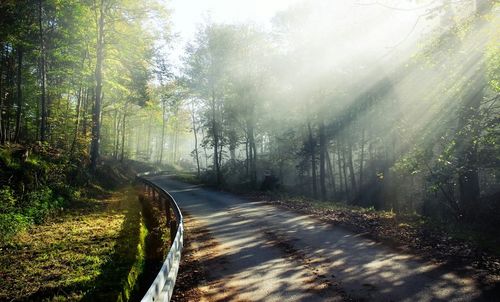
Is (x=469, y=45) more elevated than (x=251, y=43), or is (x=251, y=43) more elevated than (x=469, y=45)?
(x=251, y=43)

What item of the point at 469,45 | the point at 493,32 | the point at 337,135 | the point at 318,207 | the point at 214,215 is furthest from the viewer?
the point at 337,135

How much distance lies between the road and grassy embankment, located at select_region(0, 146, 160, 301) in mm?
2127

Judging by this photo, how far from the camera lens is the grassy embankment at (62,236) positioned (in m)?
7.64

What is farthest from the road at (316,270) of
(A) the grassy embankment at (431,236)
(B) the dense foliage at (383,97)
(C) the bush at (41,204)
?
(C) the bush at (41,204)

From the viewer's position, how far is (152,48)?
1093 inches

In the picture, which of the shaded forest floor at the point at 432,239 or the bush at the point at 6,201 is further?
the bush at the point at 6,201

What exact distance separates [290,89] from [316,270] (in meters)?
22.7

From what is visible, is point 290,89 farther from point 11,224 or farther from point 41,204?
point 11,224

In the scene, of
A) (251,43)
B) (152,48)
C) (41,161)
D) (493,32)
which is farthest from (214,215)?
(251,43)

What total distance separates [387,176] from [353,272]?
25.1m

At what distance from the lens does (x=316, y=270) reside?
25.1 feet

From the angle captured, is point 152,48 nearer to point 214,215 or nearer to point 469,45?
point 214,215

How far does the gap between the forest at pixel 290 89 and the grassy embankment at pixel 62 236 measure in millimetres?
128

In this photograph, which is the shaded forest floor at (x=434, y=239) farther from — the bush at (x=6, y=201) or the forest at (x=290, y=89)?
the bush at (x=6, y=201)
